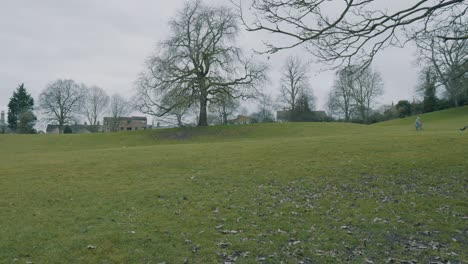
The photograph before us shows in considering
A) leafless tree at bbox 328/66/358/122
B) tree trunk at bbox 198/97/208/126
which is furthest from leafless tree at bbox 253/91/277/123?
tree trunk at bbox 198/97/208/126

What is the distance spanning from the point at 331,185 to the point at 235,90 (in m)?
28.2

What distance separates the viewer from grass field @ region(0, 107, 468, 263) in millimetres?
6262

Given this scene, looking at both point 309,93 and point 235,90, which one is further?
point 309,93

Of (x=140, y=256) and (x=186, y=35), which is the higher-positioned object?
(x=186, y=35)

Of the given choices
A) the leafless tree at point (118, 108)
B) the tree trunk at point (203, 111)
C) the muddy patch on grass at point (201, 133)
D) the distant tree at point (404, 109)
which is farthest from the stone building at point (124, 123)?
the distant tree at point (404, 109)

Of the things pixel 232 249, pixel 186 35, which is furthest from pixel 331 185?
pixel 186 35

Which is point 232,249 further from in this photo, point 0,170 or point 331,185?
point 0,170

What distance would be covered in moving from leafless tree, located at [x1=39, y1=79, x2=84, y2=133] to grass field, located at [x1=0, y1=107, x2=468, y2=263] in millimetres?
60287

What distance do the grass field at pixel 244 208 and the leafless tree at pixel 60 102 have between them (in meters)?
60.3

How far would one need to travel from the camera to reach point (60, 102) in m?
72.2

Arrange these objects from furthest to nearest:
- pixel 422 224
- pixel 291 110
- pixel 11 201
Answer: pixel 291 110
pixel 11 201
pixel 422 224

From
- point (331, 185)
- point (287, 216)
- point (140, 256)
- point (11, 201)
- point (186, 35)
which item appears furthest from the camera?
point (186, 35)

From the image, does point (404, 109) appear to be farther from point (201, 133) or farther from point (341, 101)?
point (201, 133)

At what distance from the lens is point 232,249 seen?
6328 millimetres
